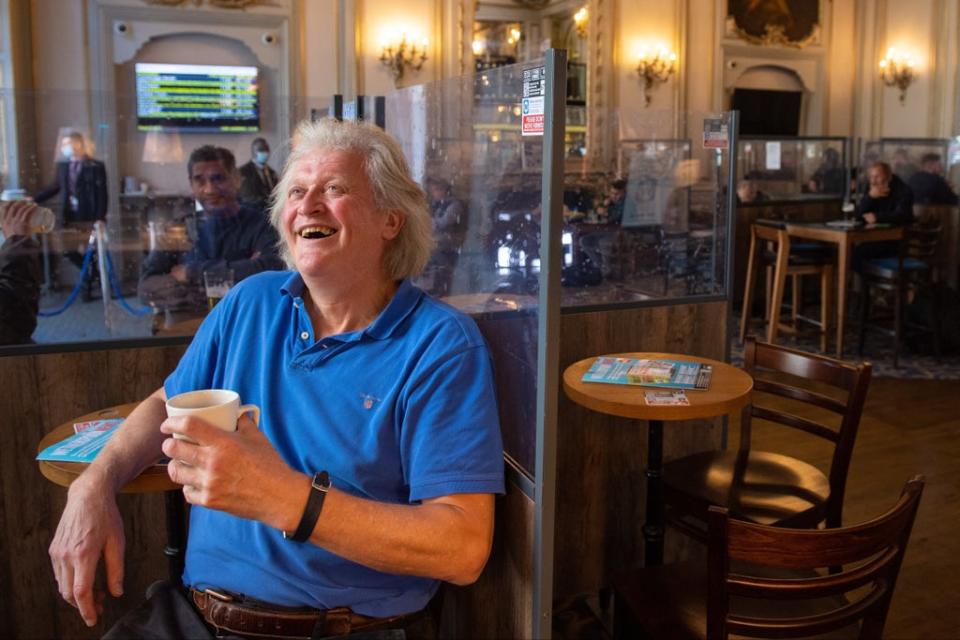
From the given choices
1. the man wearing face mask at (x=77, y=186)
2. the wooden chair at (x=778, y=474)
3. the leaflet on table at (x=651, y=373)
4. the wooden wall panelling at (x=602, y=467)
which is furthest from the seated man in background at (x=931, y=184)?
the man wearing face mask at (x=77, y=186)

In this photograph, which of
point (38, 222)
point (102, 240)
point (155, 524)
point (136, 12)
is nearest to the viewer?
point (155, 524)

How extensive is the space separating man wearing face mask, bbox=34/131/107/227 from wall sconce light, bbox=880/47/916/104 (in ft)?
30.8

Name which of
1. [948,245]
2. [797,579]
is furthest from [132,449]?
[948,245]

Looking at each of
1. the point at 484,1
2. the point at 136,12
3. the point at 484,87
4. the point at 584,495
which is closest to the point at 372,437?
the point at 484,87

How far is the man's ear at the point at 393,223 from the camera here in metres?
1.60

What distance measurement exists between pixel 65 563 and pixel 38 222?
142cm

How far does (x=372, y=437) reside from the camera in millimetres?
1386

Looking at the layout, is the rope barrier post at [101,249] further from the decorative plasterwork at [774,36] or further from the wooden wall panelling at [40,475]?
the decorative plasterwork at [774,36]

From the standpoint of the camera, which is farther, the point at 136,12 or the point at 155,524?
the point at 136,12

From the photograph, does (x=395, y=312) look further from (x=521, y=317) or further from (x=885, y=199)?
(x=885, y=199)

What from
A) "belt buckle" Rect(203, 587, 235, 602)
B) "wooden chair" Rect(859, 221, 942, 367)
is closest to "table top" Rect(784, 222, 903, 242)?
"wooden chair" Rect(859, 221, 942, 367)

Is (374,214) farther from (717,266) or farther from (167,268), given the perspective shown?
(717,266)

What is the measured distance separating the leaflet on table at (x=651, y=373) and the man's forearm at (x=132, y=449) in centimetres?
119

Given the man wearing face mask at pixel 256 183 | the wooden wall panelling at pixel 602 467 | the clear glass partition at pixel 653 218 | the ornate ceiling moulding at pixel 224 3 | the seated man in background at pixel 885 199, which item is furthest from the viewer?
the ornate ceiling moulding at pixel 224 3
